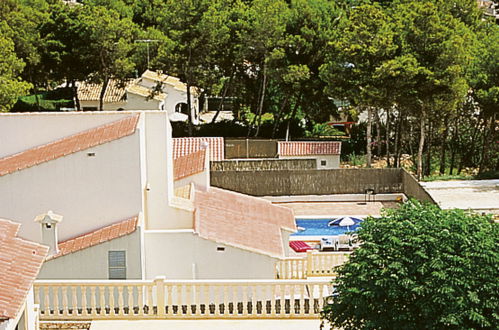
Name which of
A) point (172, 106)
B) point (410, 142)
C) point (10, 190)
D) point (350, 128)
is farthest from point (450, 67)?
point (10, 190)

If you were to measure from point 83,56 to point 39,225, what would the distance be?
30.2m

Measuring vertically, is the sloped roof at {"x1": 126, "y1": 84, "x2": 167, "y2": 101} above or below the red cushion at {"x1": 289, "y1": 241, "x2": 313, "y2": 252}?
above

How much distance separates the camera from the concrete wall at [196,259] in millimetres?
21250

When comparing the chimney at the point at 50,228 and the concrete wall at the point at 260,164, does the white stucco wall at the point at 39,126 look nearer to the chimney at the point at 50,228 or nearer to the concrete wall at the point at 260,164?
the chimney at the point at 50,228

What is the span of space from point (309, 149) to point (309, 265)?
20105 mm

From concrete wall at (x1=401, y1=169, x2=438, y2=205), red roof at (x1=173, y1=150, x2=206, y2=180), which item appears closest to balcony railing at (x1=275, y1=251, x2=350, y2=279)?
red roof at (x1=173, y1=150, x2=206, y2=180)

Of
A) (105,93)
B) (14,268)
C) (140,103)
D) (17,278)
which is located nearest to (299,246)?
(14,268)

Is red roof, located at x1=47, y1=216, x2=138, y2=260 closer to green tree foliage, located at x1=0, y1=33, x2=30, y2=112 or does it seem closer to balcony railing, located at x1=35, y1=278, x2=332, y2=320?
balcony railing, located at x1=35, y1=278, x2=332, y2=320

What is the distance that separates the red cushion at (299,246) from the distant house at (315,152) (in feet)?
42.5

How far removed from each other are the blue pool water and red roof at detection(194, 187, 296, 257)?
273 inches

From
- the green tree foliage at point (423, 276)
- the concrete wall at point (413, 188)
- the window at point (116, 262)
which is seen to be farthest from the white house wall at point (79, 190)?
the concrete wall at point (413, 188)

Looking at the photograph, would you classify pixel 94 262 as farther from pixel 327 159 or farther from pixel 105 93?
pixel 105 93

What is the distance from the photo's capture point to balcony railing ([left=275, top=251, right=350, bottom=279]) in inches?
895

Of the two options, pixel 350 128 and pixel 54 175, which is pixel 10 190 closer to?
pixel 54 175
